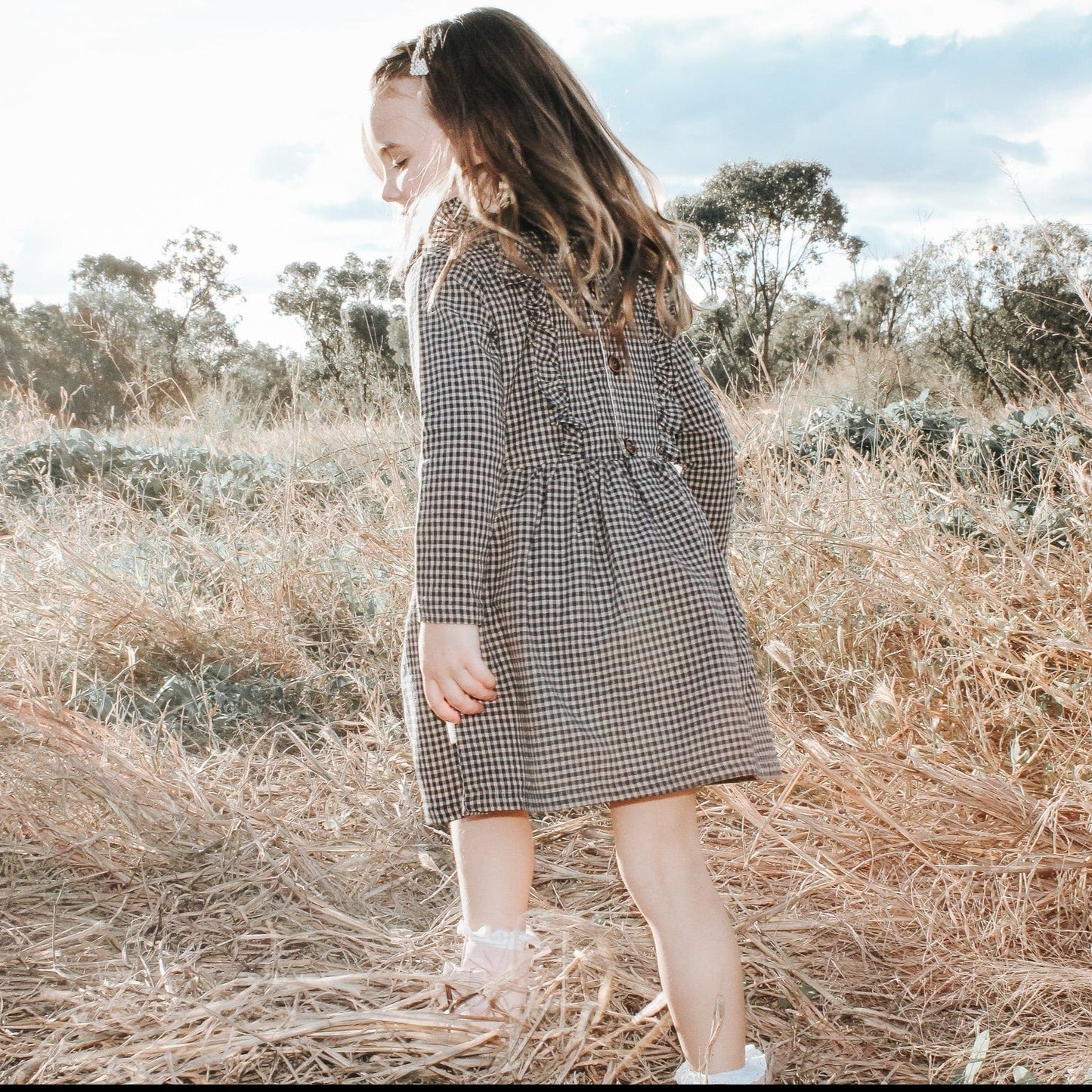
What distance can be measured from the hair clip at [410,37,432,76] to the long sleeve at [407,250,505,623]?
473 mm

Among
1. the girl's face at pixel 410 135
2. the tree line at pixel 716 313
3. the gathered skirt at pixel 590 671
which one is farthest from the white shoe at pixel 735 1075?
the tree line at pixel 716 313

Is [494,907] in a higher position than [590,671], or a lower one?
lower

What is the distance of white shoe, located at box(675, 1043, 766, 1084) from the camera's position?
1411mm

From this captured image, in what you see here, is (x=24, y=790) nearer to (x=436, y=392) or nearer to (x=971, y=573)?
(x=436, y=392)

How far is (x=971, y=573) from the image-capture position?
244 centimetres

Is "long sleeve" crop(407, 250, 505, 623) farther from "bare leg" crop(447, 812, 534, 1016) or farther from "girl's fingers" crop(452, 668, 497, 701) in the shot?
"bare leg" crop(447, 812, 534, 1016)

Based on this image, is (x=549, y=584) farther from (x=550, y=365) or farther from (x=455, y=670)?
(x=550, y=365)

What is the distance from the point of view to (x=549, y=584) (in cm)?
141

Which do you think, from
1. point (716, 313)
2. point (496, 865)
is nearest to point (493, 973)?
point (496, 865)

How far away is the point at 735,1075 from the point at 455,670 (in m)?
0.67

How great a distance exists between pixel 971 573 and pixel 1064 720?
379 mm

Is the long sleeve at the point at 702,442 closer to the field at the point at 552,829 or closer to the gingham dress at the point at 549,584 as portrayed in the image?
the gingham dress at the point at 549,584

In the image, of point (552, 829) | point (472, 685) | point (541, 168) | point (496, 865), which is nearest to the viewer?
point (472, 685)

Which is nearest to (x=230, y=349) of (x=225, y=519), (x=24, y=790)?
(x=225, y=519)
